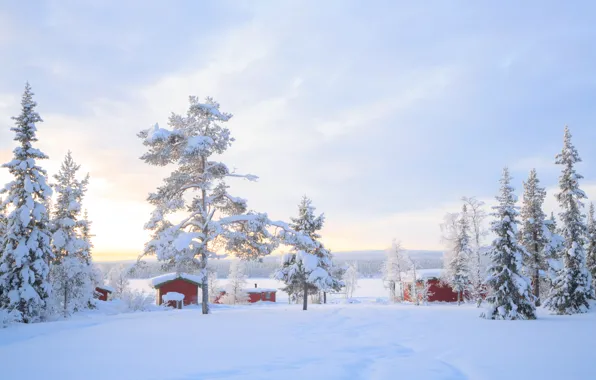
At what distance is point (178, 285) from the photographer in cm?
5384

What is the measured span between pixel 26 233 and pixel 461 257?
139ft

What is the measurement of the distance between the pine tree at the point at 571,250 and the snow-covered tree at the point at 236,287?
5212 cm

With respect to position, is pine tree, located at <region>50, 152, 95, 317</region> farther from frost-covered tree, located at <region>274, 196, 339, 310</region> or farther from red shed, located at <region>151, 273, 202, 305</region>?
red shed, located at <region>151, 273, 202, 305</region>

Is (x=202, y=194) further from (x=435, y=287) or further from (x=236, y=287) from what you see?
(x=236, y=287)

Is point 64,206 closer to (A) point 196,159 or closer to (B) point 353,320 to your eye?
(A) point 196,159

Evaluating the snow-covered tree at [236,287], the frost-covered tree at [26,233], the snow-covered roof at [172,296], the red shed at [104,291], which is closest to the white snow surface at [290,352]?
the frost-covered tree at [26,233]

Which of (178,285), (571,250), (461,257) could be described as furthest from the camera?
(178,285)

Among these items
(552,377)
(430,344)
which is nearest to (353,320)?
(430,344)

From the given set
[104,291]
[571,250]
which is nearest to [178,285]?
[104,291]

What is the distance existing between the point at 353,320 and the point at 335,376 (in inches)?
440

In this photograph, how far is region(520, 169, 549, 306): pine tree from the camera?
34.0 meters

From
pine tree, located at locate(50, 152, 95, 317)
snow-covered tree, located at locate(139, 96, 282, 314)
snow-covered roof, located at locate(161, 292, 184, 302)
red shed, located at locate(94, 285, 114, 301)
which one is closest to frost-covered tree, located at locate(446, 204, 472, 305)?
snow-covered tree, located at locate(139, 96, 282, 314)

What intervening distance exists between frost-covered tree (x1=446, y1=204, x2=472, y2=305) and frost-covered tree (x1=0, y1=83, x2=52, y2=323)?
133 ft

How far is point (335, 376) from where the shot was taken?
28.3ft
